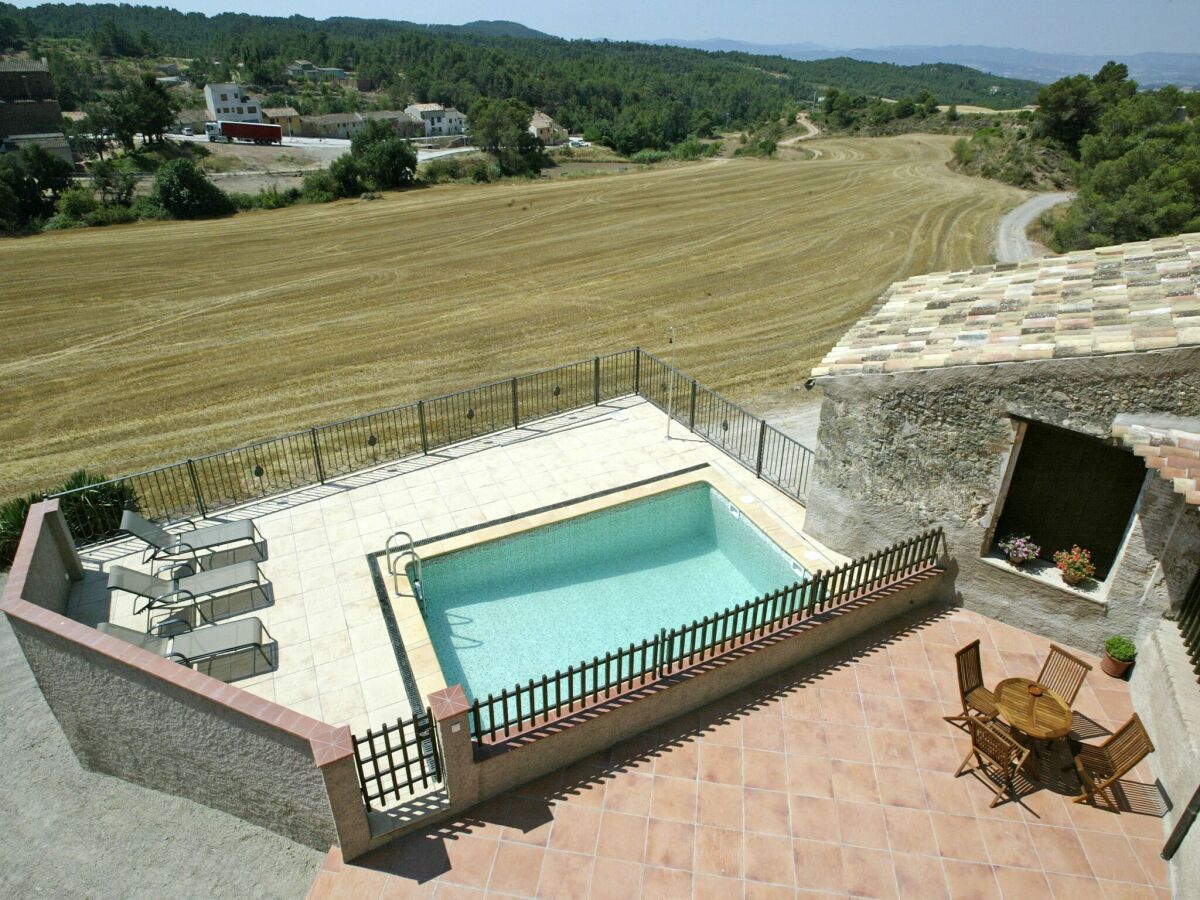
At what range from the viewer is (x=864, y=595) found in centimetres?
991

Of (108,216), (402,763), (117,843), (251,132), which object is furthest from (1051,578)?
(251,132)

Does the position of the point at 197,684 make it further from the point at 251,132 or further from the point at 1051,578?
the point at 251,132

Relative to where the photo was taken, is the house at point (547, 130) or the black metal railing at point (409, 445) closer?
the black metal railing at point (409, 445)

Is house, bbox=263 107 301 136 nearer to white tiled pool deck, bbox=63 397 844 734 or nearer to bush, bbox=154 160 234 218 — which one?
bush, bbox=154 160 234 218

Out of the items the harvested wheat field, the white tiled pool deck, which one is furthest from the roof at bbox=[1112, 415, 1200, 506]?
the harvested wheat field

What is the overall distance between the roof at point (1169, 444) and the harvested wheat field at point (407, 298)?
12.1 m

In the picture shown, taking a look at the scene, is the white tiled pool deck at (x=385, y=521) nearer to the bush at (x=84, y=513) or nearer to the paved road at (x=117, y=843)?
the bush at (x=84, y=513)

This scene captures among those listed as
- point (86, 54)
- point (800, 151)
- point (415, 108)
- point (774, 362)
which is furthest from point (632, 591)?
point (86, 54)

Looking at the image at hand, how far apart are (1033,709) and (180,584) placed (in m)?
11.5

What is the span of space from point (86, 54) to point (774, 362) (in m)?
237

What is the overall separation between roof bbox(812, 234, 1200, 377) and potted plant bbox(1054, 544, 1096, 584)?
2.87m

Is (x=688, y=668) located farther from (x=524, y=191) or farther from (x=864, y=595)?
(x=524, y=191)

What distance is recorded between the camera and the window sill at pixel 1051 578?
9.18 meters

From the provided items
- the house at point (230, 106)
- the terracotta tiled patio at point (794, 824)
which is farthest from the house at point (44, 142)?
the terracotta tiled patio at point (794, 824)
